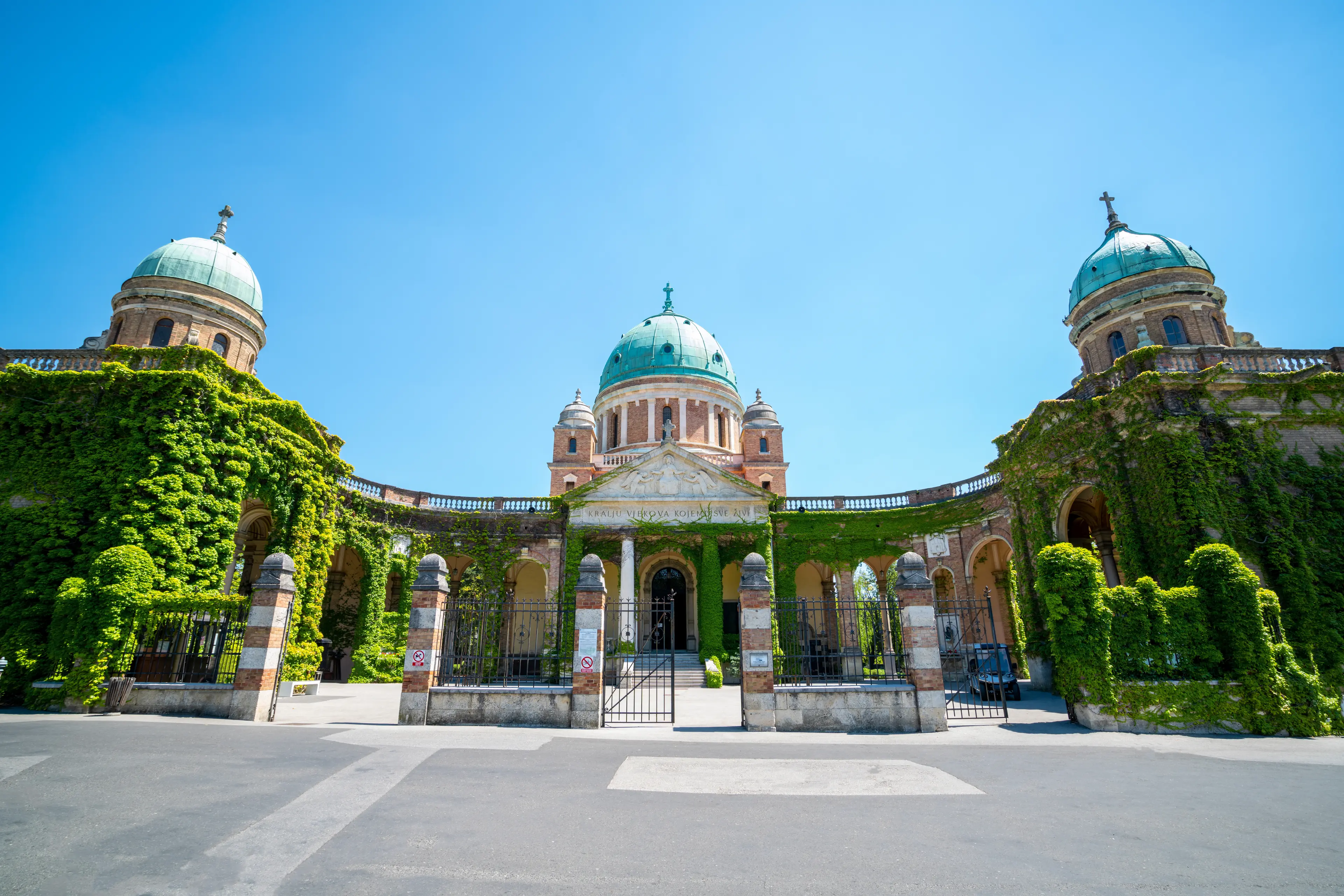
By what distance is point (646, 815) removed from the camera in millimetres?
6332

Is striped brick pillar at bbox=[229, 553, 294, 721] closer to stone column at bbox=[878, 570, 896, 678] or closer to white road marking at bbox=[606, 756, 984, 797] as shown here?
white road marking at bbox=[606, 756, 984, 797]

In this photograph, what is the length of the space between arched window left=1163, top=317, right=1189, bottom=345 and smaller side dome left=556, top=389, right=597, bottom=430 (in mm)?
27009

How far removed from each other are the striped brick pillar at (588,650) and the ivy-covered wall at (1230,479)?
38.0 feet

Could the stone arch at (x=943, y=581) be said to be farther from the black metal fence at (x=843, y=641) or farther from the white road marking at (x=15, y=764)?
the white road marking at (x=15, y=764)

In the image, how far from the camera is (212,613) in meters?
13.8

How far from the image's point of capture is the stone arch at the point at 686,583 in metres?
30.3

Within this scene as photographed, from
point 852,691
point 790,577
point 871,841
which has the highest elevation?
point 790,577

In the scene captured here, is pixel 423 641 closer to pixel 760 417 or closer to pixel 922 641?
pixel 922 641

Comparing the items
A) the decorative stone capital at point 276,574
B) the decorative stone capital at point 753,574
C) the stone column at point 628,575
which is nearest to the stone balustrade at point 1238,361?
the decorative stone capital at point 753,574

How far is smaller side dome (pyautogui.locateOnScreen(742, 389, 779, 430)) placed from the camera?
36781mm

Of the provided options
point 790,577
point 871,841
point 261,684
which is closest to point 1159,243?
point 790,577

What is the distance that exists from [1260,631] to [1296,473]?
293 inches

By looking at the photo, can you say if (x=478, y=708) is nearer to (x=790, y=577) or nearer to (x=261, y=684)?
(x=261, y=684)

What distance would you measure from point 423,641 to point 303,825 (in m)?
6.93
